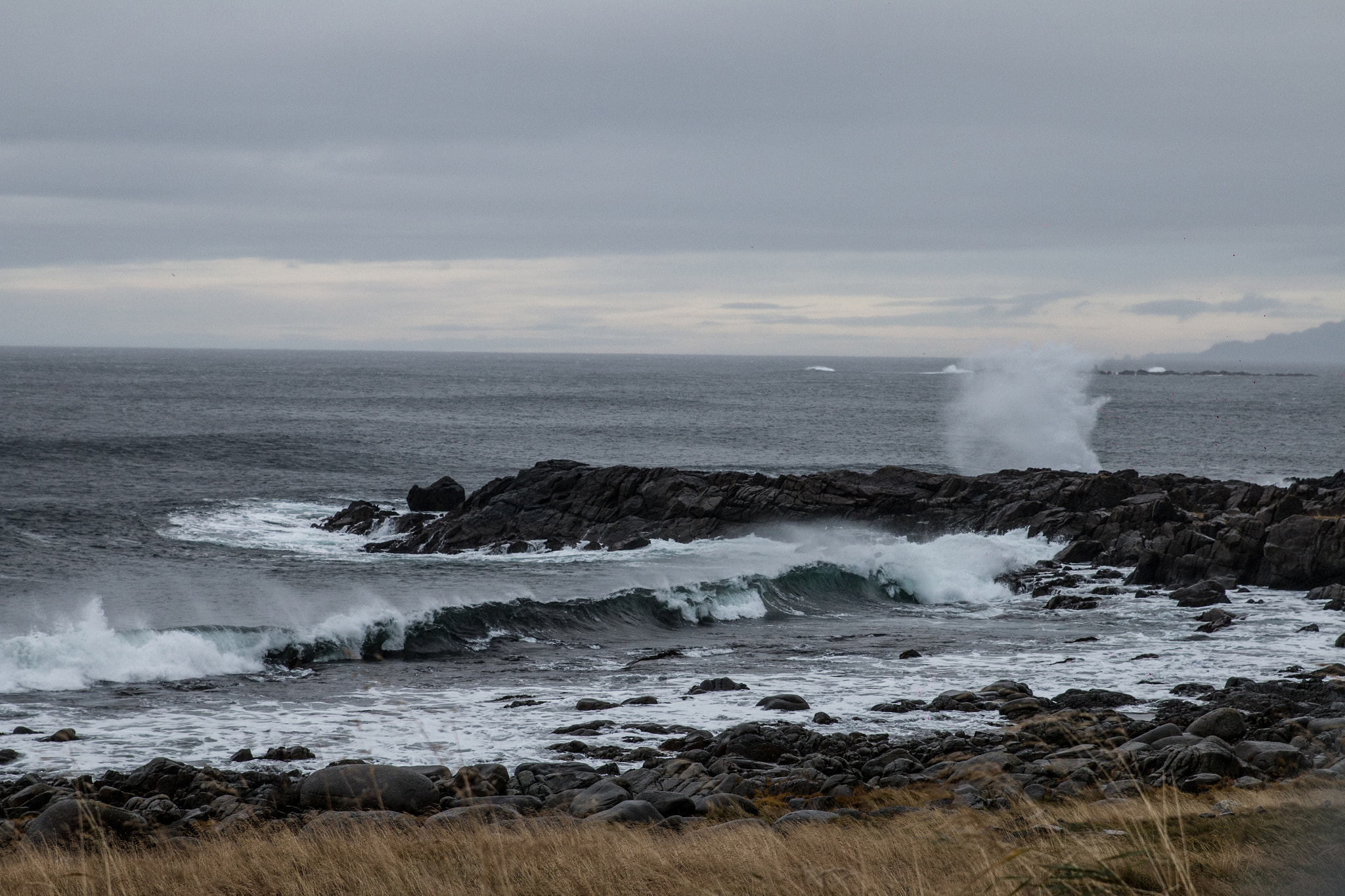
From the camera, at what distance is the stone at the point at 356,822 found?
27.3ft

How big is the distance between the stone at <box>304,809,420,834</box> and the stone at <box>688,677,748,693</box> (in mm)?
8401

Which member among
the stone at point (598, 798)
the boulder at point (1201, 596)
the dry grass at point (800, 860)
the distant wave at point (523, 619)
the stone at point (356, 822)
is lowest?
the distant wave at point (523, 619)

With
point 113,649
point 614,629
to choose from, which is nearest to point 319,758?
point 113,649

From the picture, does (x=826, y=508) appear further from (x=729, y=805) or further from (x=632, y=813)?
(x=632, y=813)

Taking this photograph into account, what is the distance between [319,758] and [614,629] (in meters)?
11.4

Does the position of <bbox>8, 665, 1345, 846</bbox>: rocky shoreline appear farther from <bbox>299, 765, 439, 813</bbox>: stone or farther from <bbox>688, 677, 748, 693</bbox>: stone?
<bbox>688, 677, 748, 693</bbox>: stone

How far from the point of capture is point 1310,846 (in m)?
4.93

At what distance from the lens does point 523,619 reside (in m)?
24.1

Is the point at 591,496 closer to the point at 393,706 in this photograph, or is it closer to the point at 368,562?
the point at 368,562

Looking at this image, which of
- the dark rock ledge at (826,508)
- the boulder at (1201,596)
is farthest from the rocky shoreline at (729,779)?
the dark rock ledge at (826,508)

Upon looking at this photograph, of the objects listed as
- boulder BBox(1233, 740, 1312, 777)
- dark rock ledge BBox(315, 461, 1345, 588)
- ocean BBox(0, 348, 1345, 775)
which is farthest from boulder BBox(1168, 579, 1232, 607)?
boulder BBox(1233, 740, 1312, 777)

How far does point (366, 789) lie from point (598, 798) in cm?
252

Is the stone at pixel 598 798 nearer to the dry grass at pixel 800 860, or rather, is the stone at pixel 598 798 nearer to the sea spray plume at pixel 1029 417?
the dry grass at pixel 800 860

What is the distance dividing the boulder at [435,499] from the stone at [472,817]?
100ft
